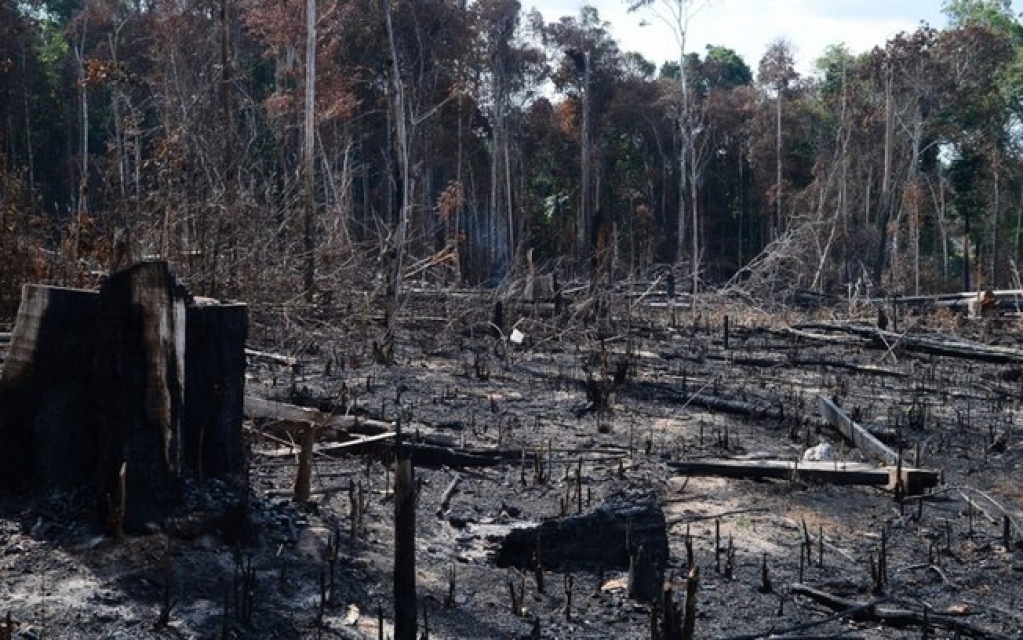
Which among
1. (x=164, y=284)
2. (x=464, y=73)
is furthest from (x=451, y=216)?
(x=164, y=284)

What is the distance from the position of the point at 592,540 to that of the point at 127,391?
2.44 metres

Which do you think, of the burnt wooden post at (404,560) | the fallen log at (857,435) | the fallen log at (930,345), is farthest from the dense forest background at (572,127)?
the burnt wooden post at (404,560)

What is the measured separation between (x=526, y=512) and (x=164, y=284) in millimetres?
2887

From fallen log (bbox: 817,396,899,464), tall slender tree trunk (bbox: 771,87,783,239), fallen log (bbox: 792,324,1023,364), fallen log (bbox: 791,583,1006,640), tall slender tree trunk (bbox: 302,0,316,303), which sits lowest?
fallen log (bbox: 791,583,1006,640)

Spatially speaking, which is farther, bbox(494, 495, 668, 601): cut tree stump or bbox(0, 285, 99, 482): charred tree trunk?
bbox(494, 495, 668, 601): cut tree stump

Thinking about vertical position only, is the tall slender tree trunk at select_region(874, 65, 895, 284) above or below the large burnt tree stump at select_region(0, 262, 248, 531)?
above

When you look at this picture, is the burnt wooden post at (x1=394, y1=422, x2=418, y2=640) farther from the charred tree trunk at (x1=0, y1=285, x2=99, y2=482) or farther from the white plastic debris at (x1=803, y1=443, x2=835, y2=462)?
the white plastic debris at (x1=803, y1=443, x2=835, y2=462)

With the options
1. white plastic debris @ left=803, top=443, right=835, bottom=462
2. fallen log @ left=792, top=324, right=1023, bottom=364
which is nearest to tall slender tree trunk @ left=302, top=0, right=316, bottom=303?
white plastic debris @ left=803, top=443, right=835, bottom=462

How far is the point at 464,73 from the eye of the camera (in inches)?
1510

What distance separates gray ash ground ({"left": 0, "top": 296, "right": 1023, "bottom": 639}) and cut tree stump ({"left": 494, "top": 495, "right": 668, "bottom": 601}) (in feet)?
0.28

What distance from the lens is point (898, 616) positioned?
5391 millimetres

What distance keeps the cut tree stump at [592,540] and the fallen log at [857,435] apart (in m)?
3.09

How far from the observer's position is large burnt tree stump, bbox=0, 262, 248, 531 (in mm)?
4988

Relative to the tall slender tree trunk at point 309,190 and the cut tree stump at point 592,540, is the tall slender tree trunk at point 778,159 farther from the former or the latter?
the cut tree stump at point 592,540
